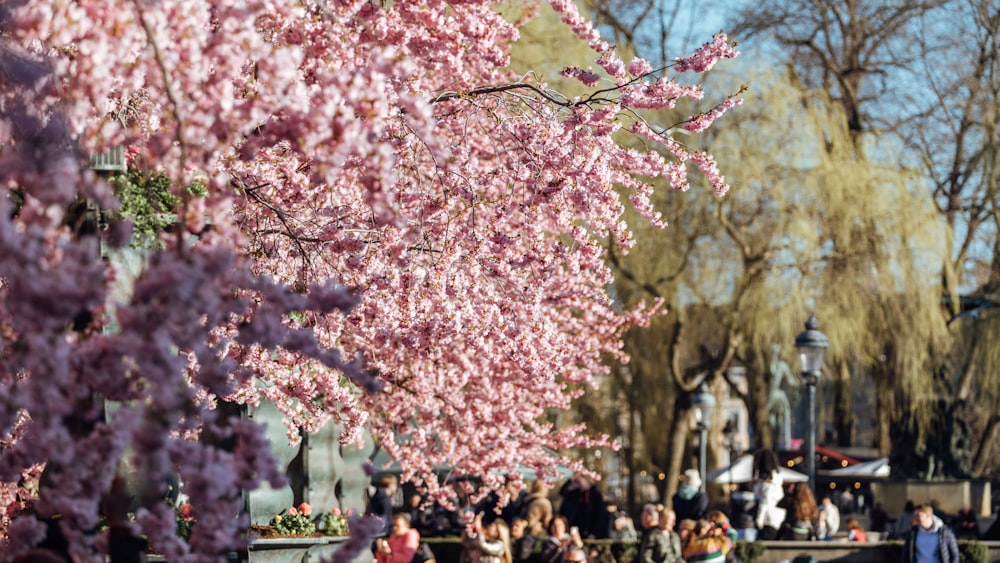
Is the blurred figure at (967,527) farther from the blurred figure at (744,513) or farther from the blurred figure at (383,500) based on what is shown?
the blurred figure at (383,500)

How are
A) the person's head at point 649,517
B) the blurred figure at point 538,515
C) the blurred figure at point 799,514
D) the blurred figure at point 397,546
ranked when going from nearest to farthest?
the blurred figure at point 397,546, the person's head at point 649,517, the blurred figure at point 538,515, the blurred figure at point 799,514

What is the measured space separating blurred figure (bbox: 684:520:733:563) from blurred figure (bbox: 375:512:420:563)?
276cm

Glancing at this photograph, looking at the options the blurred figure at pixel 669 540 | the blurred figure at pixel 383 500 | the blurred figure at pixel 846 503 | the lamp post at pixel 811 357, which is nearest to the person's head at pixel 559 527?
the blurred figure at pixel 669 540

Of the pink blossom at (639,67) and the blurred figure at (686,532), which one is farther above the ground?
the pink blossom at (639,67)

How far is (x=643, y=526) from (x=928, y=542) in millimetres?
2939

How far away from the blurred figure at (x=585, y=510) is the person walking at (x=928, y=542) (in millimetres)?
4340

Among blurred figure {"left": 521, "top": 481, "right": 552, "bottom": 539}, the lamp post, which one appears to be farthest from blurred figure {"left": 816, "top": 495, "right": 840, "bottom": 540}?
blurred figure {"left": 521, "top": 481, "right": 552, "bottom": 539}

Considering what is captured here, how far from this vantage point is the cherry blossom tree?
563 cm

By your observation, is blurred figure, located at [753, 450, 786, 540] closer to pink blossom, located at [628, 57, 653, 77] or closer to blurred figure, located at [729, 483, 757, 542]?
blurred figure, located at [729, 483, 757, 542]

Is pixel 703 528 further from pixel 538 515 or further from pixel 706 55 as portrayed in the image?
pixel 706 55

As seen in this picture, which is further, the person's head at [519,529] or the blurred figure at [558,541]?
the person's head at [519,529]

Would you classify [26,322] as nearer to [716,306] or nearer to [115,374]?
[115,374]

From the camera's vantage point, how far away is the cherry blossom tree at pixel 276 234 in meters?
5.63

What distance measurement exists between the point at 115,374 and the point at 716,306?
2252 centimetres
